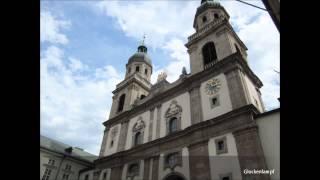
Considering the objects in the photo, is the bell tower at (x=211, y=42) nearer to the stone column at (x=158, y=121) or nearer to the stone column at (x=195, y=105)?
the stone column at (x=195, y=105)

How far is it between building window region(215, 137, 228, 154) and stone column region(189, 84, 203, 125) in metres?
3.14

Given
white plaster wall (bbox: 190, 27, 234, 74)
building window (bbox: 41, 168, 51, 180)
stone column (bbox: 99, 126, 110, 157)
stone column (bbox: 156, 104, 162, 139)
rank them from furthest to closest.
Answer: building window (bbox: 41, 168, 51, 180) < stone column (bbox: 99, 126, 110, 157) < stone column (bbox: 156, 104, 162, 139) < white plaster wall (bbox: 190, 27, 234, 74)

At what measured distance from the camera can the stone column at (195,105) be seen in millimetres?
20259

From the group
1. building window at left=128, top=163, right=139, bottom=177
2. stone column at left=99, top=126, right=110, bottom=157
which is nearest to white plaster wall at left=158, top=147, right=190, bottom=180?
building window at left=128, top=163, right=139, bottom=177

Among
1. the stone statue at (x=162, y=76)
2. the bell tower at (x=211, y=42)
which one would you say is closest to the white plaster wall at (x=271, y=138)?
the bell tower at (x=211, y=42)

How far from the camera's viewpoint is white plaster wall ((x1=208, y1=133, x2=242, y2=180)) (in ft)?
49.6

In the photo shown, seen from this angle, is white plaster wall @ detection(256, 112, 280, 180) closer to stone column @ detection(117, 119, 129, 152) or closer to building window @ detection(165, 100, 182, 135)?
building window @ detection(165, 100, 182, 135)

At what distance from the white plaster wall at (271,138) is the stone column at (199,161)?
4.44 meters
